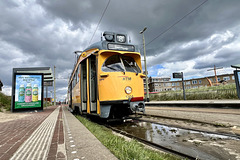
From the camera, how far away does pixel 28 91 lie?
13578 millimetres

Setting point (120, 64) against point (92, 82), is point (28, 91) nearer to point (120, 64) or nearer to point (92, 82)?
point (92, 82)

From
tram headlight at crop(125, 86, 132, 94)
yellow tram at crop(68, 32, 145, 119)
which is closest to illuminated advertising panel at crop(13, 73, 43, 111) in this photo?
yellow tram at crop(68, 32, 145, 119)

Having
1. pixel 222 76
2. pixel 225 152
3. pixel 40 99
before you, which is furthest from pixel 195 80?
pixel 225 152

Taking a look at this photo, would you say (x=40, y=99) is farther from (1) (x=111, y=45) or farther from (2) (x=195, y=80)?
(2) (x=195, y=80)

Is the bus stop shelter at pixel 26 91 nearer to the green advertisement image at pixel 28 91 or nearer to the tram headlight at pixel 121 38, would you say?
the green advertisement image at pixel 28 91

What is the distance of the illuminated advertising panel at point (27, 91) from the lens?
13.1m

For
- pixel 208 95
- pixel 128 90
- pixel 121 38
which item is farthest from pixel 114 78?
pixel 208 95

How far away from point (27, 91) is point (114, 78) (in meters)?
12.1

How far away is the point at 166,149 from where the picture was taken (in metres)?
2.77

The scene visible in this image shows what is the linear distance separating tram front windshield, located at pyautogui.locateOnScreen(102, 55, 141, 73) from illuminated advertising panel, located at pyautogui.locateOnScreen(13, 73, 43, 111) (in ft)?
37.9

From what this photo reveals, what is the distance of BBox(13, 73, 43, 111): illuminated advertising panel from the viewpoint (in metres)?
13.1

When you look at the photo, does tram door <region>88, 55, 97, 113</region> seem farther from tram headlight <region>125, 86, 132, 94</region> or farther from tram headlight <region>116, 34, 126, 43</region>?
tram headlight <region>125, 86, 132, 94</region>

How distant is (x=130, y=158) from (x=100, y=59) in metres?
4.14

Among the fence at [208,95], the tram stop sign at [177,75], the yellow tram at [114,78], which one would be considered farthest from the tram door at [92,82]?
the tram stop sign at [177,75]
